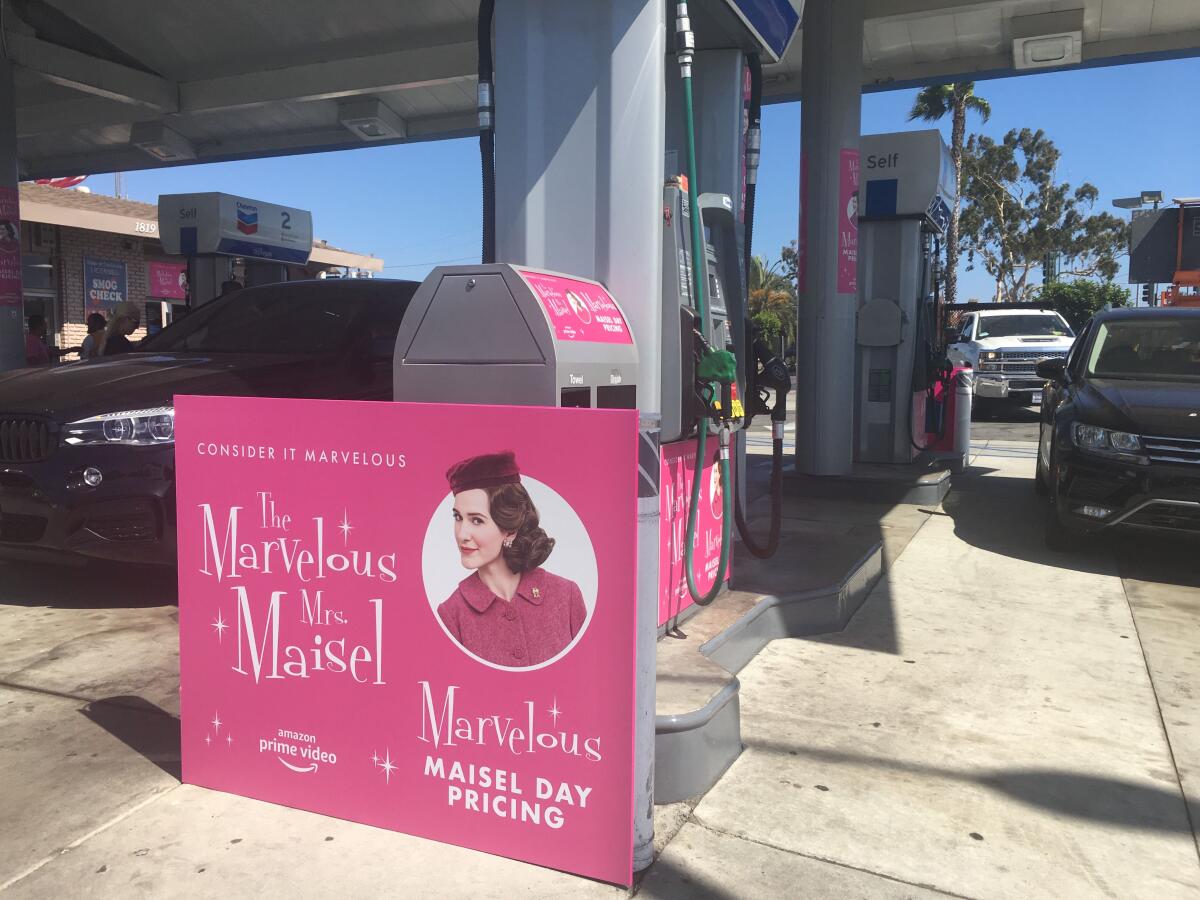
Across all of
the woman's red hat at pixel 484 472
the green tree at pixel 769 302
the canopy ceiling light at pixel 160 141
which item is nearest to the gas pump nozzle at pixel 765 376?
the woman's red hat at pixel 484 472

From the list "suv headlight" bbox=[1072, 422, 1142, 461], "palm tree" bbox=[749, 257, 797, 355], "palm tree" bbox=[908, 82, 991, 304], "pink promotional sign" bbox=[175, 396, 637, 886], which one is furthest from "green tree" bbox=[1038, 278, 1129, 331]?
"pink promotional sign" bbox=[175, 396, 637, 886]

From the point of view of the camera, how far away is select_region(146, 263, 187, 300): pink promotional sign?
21.2 metres

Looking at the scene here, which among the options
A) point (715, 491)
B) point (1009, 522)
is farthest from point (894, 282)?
point (715, 491)

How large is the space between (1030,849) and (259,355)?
443cm

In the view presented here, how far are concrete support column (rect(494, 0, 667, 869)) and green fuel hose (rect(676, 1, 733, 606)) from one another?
0.36 ft

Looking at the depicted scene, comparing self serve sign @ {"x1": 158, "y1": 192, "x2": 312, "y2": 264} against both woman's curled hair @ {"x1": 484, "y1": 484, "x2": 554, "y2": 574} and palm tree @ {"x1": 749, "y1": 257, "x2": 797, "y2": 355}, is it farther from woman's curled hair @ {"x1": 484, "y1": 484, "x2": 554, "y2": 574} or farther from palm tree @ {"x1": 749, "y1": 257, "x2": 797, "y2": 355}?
palm tree @ {"x1": 749, "y1": 257, "x2": 797, "y2": 355}

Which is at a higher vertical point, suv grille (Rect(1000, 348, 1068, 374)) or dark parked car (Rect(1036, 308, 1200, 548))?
suv grille (Rect(1000, 348, 1068, 374))

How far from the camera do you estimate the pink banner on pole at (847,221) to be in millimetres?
7820

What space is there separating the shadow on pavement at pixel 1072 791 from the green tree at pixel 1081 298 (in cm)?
3773

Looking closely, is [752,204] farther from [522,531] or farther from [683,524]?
[522,531]

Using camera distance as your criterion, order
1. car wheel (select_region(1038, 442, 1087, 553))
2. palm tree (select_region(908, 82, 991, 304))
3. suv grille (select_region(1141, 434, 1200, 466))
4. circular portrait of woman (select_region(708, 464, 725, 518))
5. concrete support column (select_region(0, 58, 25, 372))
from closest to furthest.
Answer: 1. circular portrait of woman (select_region(708, 464, 725, 518))
2. suv grille (select_region(1141, 434, 1200, 466))
3. car wheel (select_region(1038, 442, 1087, 553))
4. concrete support column (select_region(0, 58, 25, 372))
5. palm tree (select_region(908, 82, 991, 304))

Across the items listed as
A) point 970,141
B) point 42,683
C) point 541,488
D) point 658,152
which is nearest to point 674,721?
point 541,488

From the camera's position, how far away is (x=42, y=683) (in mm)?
3650

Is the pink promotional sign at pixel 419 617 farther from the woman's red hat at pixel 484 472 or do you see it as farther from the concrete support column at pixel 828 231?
the concrete support column at pixel 828 231
